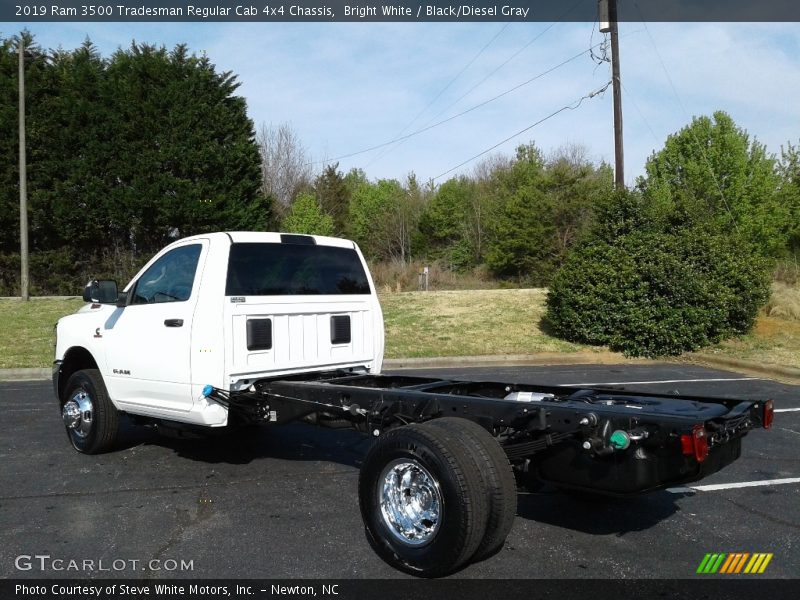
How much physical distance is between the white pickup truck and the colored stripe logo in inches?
23.6

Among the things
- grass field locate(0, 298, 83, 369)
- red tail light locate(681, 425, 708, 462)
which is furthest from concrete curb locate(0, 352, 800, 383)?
red tail light locate(681, 425, 708, 462)

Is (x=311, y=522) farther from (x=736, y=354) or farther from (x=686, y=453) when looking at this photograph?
(x=736, y=354)

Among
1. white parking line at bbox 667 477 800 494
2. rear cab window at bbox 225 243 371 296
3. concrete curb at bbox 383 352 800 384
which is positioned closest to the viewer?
white parking line at bbox 667 477 800 494

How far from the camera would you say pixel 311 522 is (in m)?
4.84

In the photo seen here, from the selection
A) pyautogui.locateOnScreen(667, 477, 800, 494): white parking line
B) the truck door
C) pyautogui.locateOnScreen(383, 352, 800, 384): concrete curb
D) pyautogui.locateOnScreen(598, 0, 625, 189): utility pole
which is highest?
pyautogui.locateOnScreen(598, 0, 625, 189): utility pole

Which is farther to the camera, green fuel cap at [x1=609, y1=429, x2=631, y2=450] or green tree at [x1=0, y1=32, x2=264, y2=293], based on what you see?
green tree at [x1=0, y1=32, x2=264, y2=293]

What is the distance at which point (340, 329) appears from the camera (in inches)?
249

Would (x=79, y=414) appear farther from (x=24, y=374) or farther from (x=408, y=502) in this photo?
(x=24, y=374)

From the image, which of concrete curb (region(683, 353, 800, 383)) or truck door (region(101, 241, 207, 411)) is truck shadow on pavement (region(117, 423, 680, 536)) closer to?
truck door (region(101, 241, 207, 411))

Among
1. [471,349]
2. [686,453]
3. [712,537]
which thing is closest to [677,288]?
[471,349]

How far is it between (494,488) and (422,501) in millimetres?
510

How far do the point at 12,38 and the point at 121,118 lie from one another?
17.9ft

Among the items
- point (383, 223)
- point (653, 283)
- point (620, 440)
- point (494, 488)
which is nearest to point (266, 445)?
point (494, 488)

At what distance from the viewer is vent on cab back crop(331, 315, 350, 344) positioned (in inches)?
247
